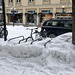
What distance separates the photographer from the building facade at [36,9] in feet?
88.1

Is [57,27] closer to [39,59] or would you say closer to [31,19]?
[39,59]

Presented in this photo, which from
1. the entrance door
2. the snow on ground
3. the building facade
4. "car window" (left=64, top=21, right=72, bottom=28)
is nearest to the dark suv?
"car window" (left=64, top=21, right=72, bottom=28)

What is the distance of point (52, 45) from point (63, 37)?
3.36 feet

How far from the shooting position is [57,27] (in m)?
10.0

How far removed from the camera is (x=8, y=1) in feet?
107

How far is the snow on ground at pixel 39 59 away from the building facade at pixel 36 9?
2239 cm

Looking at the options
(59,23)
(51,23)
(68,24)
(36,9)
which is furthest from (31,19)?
(68,24)

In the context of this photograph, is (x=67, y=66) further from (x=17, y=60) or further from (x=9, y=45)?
(x=9, y=45)

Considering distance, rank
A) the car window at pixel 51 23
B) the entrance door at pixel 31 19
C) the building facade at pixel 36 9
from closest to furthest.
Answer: the car window at pixel 51 23
the building facade at pixel 36 9
the entrance door at pixel 31 19

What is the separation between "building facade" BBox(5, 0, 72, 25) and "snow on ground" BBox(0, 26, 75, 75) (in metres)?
22.4

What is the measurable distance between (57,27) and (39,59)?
566 centimetres

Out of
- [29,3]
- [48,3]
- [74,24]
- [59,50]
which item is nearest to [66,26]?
[74,24]

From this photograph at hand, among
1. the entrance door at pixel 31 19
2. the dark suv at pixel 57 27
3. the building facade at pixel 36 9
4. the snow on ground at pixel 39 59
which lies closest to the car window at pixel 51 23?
the dark suv at pixel 57 27

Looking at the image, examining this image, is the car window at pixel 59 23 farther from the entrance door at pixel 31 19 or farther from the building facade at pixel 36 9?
the entrance door at pixel 31 19
